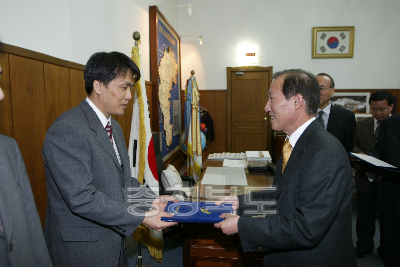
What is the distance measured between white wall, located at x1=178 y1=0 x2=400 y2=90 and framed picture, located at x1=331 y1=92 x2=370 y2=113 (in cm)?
22

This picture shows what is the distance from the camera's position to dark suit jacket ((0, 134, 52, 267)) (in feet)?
2.76

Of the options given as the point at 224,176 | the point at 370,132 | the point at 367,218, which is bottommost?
the point at 367,218

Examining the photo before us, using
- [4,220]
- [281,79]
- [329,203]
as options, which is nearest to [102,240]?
[4,220]

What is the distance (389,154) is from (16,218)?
8.76 feet

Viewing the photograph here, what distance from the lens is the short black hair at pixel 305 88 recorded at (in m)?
1.26

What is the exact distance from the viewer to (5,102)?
1.48 m

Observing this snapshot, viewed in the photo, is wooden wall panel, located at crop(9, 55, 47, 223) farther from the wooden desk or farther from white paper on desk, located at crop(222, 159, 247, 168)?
white paper on desk, located at crop(222, 159, 247, 168)

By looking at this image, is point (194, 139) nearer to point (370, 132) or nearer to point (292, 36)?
point (370, 132)

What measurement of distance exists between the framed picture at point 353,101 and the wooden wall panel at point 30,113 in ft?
20.5

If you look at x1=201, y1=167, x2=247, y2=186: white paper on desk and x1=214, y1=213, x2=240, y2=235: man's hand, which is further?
x1=201, y1=167, x2=247, y2=186: white paper on desk

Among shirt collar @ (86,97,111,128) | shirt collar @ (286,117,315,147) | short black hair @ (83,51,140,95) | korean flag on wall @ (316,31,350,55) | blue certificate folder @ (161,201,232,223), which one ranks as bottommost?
blue certificate folder @ (161,201,232,223)

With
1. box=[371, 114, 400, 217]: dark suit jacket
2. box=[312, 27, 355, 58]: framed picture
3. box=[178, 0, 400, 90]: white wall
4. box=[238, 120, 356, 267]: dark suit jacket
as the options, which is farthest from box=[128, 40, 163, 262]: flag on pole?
box=[312, 27, 355, 58]: framed picture

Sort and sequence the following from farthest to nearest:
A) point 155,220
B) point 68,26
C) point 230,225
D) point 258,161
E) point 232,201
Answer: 1. point 258,161
2. point 68,26
3. point 232,201
4. point 155,220
5. point 230,225

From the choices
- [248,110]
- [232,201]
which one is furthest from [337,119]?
[248,110]
